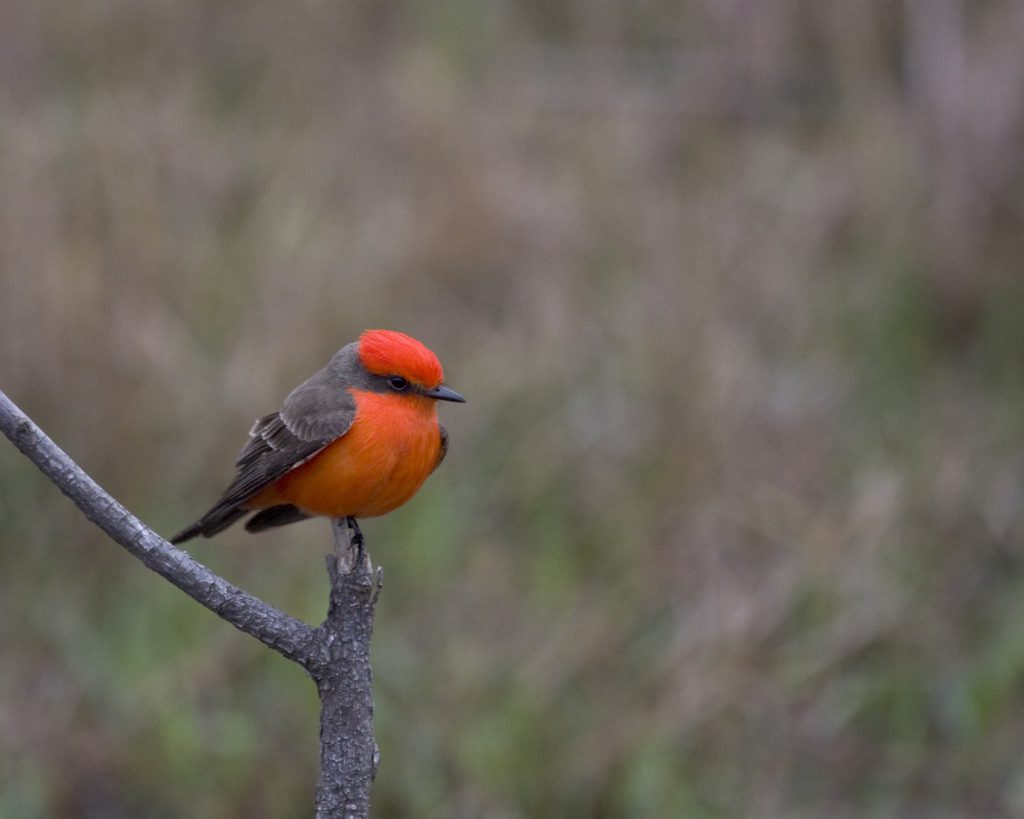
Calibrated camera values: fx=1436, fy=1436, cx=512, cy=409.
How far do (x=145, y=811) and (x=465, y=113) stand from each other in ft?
15.7

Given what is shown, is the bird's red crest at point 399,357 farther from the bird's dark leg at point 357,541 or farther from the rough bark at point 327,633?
the rough bark at point 327,633

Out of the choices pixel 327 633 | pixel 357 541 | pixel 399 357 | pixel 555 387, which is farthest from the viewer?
pixel 555 387

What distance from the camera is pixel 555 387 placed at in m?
6.85

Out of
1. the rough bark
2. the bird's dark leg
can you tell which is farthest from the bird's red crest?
the rough bark

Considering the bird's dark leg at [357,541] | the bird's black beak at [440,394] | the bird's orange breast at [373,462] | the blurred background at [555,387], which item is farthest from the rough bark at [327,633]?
the blurred background at [555,387]

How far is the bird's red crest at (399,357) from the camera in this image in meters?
3.86

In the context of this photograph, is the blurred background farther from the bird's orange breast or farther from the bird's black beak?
the bird's black beak

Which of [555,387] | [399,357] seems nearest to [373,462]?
[399,357]

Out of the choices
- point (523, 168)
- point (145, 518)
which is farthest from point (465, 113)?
point (145, 518)

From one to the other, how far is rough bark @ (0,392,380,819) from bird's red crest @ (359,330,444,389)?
3.21 ft

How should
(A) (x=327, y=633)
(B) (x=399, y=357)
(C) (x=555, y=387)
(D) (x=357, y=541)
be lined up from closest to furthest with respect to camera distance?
(A) (x=327, y=633) → (D) (x=357, y=541) → (B) (x=399, y=357) → (C) (x=555, y=387)

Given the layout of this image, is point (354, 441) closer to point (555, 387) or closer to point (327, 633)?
point (327, 633)

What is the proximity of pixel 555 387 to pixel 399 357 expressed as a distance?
3037 millimetres

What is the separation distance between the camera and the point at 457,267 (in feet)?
25.2
